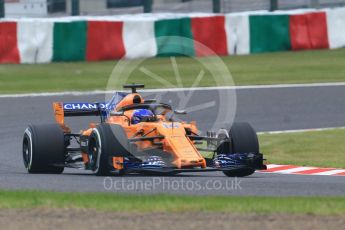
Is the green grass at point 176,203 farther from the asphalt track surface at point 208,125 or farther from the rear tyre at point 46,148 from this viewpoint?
the rear tyre at point 46,148

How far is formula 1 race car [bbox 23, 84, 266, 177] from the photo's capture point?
448 inches

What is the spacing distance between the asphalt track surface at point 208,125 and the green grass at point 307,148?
1040 mm

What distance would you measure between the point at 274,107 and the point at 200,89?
243 cm

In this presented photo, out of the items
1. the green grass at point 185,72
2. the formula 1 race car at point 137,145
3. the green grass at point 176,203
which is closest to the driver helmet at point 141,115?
the formula 1 race car at point 137,145

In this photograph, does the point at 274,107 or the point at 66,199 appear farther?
the point at 274,107

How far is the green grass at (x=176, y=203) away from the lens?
8.65 metres

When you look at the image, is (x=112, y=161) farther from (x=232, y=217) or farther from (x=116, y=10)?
(x=116, y=10)

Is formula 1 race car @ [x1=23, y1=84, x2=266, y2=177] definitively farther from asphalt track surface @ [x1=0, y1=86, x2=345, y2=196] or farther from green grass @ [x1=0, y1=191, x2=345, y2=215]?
green grass @ [x1=0, y1=191, x2=345, y2=215]

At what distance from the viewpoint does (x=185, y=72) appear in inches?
955

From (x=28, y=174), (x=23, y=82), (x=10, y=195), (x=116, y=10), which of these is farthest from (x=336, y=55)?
(x=10, y=195)

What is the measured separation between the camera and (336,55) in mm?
26797

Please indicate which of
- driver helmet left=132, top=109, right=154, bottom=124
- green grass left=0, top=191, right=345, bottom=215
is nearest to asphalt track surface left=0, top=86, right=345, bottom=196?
green grass left=0, top=191, right=345, bottom=215

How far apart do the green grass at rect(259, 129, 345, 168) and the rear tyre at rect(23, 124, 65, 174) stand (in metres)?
3.18

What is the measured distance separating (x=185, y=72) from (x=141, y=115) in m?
12.2
